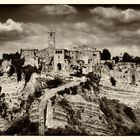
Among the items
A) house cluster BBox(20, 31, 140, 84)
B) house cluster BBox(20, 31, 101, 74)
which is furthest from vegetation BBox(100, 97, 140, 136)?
house cluster BBox(20, 31, 101, 74)

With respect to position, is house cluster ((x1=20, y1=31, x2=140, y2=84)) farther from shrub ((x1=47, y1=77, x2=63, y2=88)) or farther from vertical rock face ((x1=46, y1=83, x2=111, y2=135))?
vertical rock face ((x1=46, y1=83, x2=111, y2=135))

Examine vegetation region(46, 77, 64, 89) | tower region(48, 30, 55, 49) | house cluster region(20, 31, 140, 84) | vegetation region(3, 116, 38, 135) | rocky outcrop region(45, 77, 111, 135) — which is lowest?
vegetation region(3, 116, 38, 135)

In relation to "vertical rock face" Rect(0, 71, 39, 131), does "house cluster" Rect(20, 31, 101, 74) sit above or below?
above

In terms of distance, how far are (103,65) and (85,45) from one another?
328mm

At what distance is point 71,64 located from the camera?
5.89 metres

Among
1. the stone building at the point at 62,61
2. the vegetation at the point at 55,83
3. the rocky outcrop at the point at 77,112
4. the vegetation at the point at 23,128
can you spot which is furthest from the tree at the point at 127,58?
the vegetation at the point at 23,128

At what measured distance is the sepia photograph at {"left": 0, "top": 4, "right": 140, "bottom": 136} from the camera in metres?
5.84

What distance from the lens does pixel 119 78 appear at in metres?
5.89

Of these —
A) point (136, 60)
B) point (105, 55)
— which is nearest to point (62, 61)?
point (105, 55)

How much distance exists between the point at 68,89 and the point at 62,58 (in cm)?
38

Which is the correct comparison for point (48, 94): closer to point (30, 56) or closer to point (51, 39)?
point (30, 56)

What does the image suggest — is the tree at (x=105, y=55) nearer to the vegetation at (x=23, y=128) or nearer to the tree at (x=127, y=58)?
the tree at (x=127, y=58)
